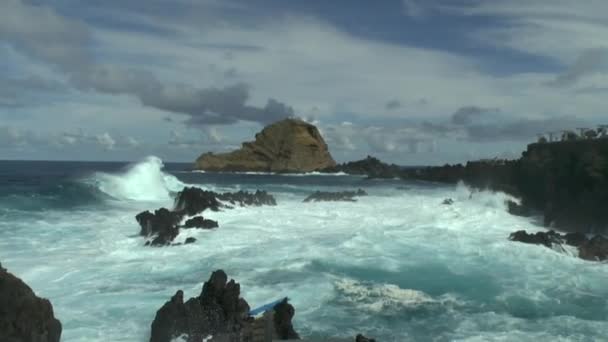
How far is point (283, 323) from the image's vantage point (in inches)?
393

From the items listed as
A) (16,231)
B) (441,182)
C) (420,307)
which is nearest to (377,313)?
(420,307)

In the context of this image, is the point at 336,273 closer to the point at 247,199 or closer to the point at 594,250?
the point at 594,250

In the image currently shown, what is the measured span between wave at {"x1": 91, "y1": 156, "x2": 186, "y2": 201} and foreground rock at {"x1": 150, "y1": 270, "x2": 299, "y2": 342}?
26.5 metres

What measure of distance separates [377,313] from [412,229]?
1231 cm

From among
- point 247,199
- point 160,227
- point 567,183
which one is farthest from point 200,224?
point 567,183

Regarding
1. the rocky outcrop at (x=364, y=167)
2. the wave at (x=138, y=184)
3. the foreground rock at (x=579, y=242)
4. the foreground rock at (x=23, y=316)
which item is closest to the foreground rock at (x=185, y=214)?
the wave at (x=138, y=184)

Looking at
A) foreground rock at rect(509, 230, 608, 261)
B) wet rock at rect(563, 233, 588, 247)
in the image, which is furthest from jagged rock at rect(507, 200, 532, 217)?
wet rock at rect(563, 233, 588, 247)

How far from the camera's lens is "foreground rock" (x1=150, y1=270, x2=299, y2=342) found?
391 inches

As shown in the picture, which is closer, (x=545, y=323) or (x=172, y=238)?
(x=545, y=323)

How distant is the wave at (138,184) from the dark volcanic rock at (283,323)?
27.8 metres

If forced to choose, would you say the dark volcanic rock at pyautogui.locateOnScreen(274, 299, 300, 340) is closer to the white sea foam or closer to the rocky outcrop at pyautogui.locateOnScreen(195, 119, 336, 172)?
the white sea foam

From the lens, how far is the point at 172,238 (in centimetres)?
1994

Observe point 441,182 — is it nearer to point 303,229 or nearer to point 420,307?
point 303,229

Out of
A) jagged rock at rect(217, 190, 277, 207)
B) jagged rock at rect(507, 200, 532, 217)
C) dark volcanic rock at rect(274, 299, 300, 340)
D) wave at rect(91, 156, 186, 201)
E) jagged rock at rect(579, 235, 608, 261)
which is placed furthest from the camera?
wave at rect(91, 156, 186, 201)
